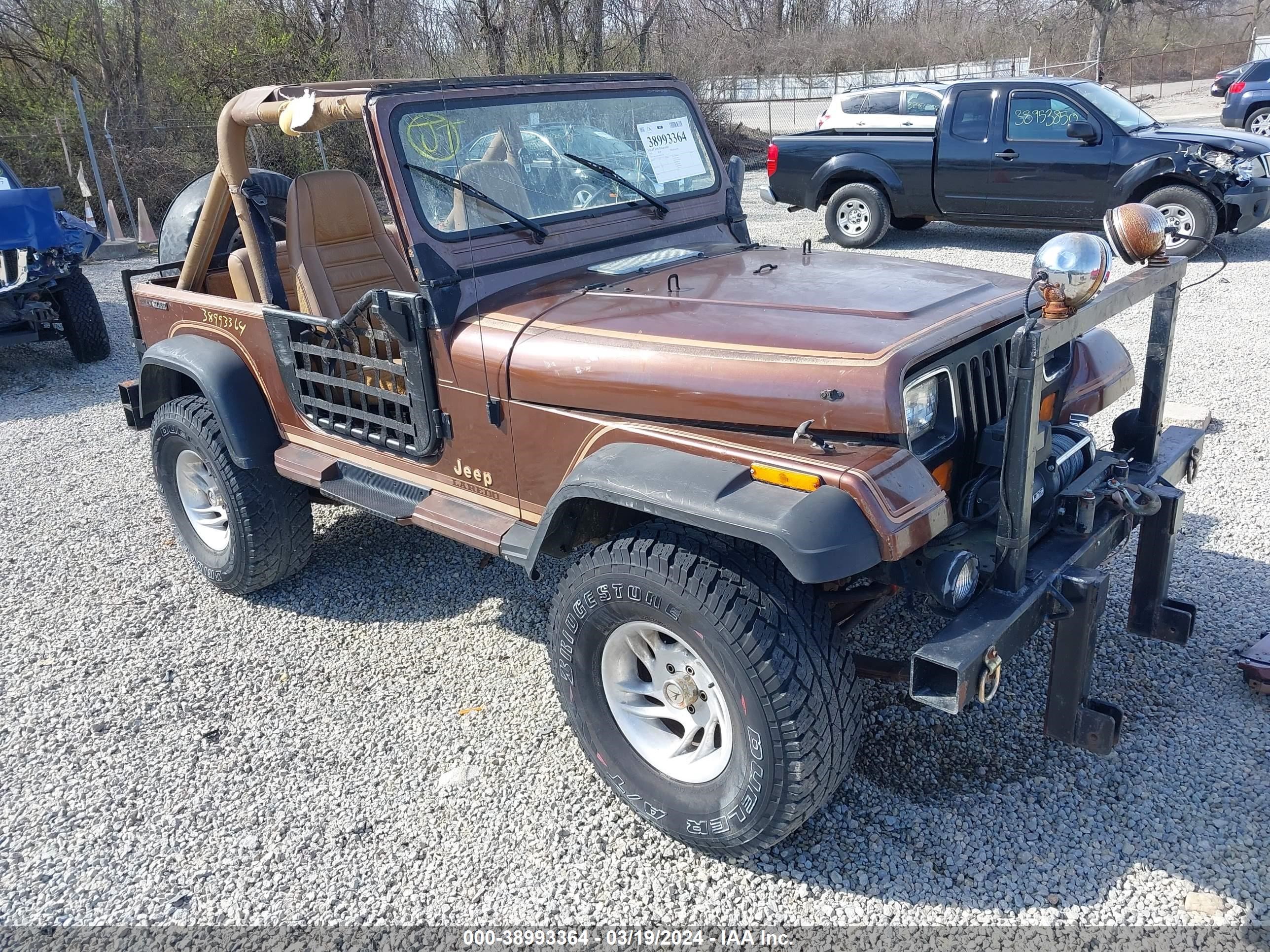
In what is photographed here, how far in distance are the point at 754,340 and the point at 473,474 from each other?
1128mm

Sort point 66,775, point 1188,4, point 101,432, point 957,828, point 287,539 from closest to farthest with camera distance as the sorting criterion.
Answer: point 957,828
point 66,775
point 287,539
point 101,432
point 1188,4

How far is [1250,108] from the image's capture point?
685 inches

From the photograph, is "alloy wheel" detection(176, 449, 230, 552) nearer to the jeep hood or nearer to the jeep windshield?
the jeep windshield

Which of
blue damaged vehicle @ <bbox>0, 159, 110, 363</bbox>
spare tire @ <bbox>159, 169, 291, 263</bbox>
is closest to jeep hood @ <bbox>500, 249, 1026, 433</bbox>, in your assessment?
spare tire @ <bbox>159, 169, 291, 263</bbox>

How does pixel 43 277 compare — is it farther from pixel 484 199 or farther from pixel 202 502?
pixel 484 199

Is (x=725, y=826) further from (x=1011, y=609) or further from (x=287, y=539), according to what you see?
(x=287, y=539)

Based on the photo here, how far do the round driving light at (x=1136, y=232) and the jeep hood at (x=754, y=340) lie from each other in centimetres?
33

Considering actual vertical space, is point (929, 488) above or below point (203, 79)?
below

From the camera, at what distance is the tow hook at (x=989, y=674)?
93.8 inches

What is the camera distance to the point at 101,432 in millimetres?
6871

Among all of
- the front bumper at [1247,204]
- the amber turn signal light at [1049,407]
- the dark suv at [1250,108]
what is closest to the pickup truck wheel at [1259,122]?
the dark suv at [1250,108]

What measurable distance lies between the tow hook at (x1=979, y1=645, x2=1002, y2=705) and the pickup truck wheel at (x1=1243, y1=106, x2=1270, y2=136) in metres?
18.9

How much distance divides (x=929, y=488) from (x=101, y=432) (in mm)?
6309

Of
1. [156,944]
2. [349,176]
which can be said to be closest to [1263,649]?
[156,944]
